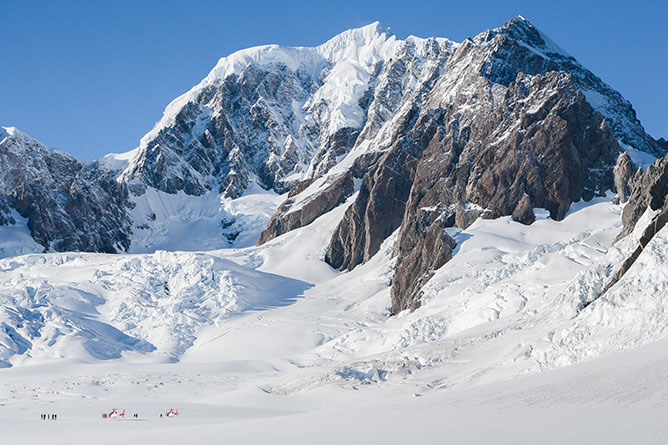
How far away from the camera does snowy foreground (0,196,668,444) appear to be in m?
32.9

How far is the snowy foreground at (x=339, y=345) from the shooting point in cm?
3294

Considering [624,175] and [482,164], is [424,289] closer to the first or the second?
[482,164]

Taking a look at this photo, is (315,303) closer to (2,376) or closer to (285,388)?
(2,376)

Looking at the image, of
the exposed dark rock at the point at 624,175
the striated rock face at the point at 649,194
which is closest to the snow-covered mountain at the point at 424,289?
the striated rock face at the point at 649,194

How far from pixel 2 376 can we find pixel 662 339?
81.0 meters

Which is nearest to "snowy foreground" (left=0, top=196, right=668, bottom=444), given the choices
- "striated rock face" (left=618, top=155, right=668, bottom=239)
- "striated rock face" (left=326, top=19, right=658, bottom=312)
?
"striated rock face" (left=618, top=155, right=668, bottom=239)

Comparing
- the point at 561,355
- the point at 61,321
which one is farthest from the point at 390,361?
the point at 61,321

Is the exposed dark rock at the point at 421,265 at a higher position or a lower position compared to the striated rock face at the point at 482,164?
lower

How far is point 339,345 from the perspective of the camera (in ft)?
328

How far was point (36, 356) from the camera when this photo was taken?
11188 cm

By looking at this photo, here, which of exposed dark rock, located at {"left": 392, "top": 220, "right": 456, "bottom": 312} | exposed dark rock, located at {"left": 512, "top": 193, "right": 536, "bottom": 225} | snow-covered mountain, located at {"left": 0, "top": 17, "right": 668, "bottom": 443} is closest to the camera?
snow-covered mountain, located at {"left": 0, "top": 17, "right": 668, "bottom": 443}

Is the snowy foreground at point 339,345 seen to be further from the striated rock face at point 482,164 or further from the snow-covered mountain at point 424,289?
the striated rock face at point 482,164

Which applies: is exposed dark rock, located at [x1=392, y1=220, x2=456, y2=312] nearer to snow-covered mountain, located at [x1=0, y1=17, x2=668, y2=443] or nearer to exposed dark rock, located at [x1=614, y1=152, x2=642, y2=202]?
snow-covered mountain, located at [x1=0, y1=17, x2=668, y2=443]

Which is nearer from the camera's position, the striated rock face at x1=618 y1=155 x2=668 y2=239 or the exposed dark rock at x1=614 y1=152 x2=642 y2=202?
the striated rock face at x1=618 y1=155 x2=668 y2=239
